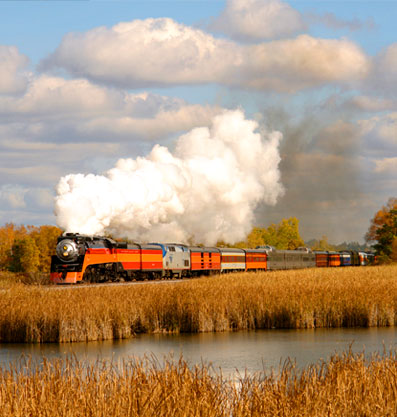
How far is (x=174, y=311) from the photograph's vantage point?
2992cm

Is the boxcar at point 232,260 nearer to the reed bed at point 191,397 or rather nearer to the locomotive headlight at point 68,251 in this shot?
the locomotive headlight at point 68,251

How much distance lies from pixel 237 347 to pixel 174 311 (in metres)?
5.13

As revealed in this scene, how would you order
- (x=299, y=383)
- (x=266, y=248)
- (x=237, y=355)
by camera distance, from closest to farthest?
(x=299, y=383) < (x=237, y=355) < (x=266, y=248)

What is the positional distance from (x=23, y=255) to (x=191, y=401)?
120813mm

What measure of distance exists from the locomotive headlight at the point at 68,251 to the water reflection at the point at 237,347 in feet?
66.9

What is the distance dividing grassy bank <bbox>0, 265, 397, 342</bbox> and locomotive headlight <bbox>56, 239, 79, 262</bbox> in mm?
14810

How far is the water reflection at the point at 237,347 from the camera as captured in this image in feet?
73.7

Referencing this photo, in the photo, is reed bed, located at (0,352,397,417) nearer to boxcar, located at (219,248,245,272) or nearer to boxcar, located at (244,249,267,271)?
boxcar, located at (219,248,245,272)

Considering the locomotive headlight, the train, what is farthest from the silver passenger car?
the locomotive headlight

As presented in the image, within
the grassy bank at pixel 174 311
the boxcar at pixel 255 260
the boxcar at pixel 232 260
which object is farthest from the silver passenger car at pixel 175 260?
the grassy bank at pixel 174 311

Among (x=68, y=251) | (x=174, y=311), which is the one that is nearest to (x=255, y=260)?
(x=68, y=251)

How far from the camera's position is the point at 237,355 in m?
23.6

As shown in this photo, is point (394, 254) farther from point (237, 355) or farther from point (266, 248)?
point (237, 355)

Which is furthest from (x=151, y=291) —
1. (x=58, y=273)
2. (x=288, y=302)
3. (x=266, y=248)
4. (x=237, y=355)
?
(x=266, y=248)
